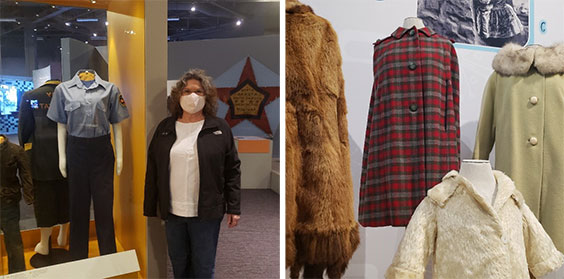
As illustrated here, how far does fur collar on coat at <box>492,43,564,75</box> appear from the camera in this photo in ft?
7.77

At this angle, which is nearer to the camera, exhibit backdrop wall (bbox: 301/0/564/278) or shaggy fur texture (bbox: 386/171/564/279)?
shaggy fur texture (bbox: 386/171/564/279)

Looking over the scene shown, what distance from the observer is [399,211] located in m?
2.34

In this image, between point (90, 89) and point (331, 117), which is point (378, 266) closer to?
point (331, 117)

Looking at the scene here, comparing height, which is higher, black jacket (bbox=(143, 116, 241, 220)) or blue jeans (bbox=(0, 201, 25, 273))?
black jacket (bbox=(143, 116, 241, 220))

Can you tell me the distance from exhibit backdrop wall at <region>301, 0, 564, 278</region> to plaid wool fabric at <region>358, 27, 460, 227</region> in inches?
8.0

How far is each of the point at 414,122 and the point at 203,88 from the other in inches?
43.4

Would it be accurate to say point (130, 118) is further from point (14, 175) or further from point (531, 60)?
point (531, 60)

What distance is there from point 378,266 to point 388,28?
1.36 metres

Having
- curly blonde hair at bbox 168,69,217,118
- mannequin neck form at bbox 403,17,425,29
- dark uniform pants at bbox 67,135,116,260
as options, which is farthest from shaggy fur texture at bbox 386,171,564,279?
dark uniform pants at bbox 67,135,116,260

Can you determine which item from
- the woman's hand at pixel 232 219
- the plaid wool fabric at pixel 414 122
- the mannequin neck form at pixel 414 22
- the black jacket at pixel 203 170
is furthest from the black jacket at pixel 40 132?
the mannequin neck form at pixel 414 22

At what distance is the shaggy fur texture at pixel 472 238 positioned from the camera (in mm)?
1972

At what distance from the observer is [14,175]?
7.16 feet

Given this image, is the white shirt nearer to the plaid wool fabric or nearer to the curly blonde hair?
the curly blonde hair

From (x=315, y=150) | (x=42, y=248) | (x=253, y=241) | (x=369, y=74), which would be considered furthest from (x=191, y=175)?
(x=369, y=74)
